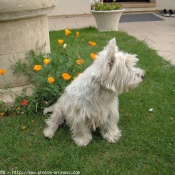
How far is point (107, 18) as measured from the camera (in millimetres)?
8297

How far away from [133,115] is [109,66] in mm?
1468

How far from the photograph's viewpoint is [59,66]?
381 centimetres

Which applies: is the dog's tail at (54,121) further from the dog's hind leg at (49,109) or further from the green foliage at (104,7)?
the green foliage at (104,7)

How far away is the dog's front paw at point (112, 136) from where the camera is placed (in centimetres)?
333

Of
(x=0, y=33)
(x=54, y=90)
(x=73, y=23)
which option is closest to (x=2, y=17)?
(x=0, y=33)

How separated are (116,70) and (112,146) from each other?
107 centimetres

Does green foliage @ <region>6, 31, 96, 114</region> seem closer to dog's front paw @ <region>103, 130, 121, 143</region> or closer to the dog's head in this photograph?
dog's front paw @ <region>103, 130, 121, 143</region>

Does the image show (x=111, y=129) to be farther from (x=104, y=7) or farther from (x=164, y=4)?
(x=164, y=4)

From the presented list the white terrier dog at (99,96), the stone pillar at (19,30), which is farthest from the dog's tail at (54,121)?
the stone pillar at (19,30)

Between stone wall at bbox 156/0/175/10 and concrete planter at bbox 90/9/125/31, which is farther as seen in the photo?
stone wall at bbox 156/0/175/10

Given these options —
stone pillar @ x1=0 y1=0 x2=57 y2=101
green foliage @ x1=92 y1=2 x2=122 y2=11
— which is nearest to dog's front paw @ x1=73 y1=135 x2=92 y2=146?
stone pillar @ x1=0 y1=0 x2=57 y2=101

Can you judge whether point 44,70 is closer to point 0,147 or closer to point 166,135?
point 0,147

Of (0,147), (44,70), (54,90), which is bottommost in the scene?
(0,147)

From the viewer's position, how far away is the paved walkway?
7016 millimetres
